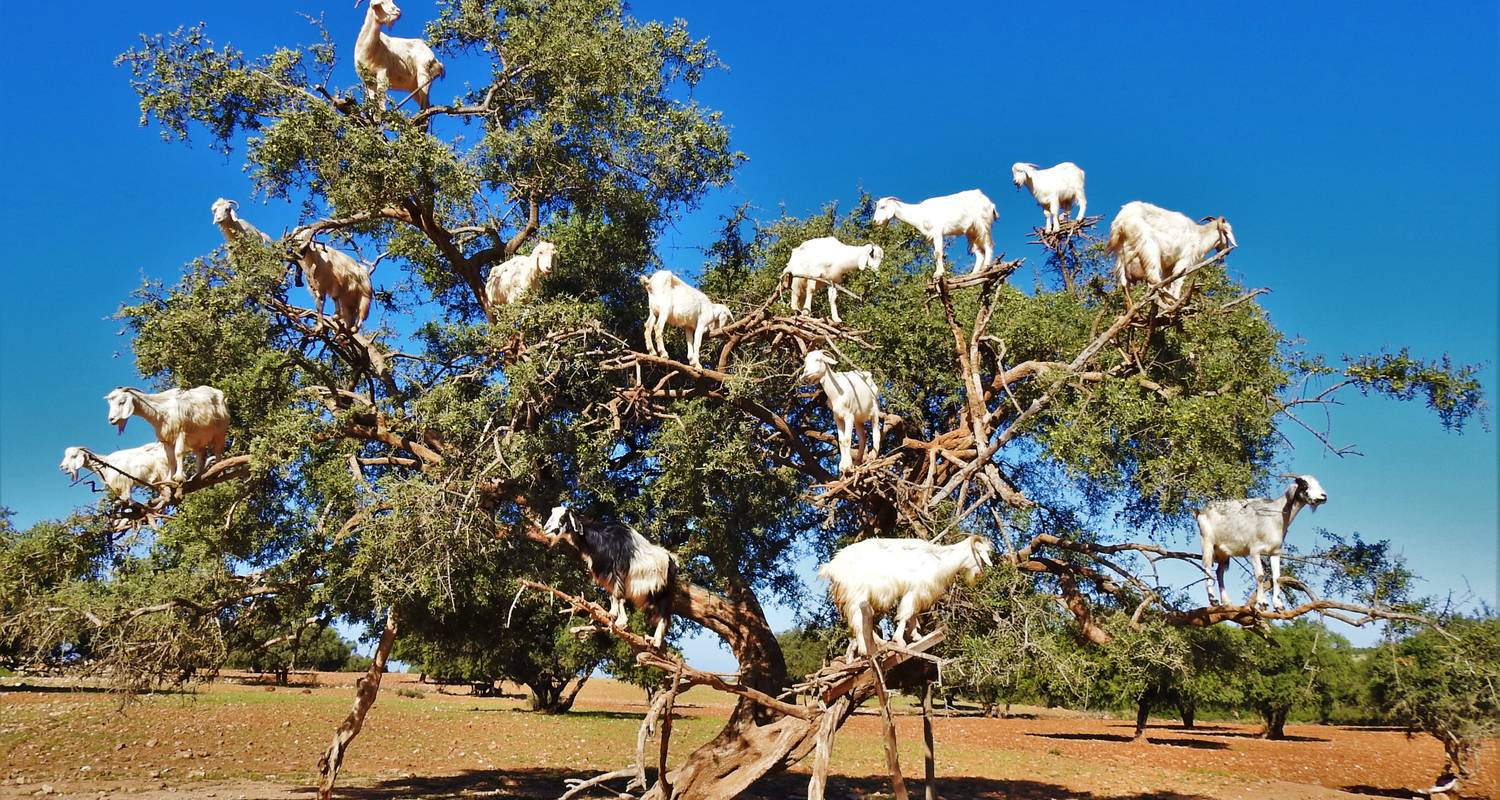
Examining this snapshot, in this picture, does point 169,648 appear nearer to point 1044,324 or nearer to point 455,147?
point 455,147

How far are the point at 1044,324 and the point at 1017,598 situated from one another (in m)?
4.21

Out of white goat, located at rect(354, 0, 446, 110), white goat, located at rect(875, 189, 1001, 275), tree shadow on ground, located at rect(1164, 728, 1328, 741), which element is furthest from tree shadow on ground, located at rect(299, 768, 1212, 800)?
tree shadow on ground, located at rect(1164, 728, 1328, 741)

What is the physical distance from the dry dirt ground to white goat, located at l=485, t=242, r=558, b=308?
20.9 ft

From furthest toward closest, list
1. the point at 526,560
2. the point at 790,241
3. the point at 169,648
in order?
1. the point at 790,241
2. the point at 526,560
3. the point at 169,648

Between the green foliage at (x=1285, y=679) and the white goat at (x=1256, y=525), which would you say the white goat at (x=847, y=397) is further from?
Answer: the green foliage at (x=1285, y=679)

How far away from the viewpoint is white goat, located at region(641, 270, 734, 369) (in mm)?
10602

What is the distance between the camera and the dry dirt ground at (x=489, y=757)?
15.0 meters

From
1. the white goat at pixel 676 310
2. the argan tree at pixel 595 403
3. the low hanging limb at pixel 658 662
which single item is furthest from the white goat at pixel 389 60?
the low hanging limb at pixel 658 662

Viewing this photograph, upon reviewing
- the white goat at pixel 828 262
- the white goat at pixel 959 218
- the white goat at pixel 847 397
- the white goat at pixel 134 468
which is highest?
the white goat at pixel 959 218

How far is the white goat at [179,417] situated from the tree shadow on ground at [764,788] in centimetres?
646

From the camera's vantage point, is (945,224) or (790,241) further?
(790,241)

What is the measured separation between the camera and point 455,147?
11.6 metres

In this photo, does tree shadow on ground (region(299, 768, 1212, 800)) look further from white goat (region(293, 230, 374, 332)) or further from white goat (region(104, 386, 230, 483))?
white goat (region(293, 230, 374, 332))

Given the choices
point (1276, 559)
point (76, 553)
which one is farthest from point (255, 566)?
point (1276, 559)
